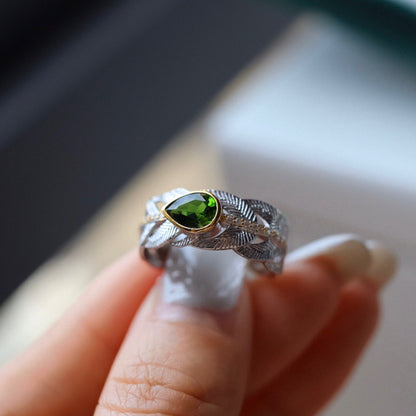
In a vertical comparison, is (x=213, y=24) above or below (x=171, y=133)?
above

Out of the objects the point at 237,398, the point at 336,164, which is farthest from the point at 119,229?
the point at 237,398

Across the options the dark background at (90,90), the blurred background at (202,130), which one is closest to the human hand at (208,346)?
the blurred background at (202,130)

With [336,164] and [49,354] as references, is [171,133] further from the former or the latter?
[49,354]

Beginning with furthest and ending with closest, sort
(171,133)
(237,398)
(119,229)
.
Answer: (171,133)
(119,229)
(237,398)

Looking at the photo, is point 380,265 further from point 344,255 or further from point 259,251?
point 259,251

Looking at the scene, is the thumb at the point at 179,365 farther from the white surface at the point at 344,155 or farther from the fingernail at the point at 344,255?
the white surface at the point at 344,155

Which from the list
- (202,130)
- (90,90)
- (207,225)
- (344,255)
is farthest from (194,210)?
(90,90)
